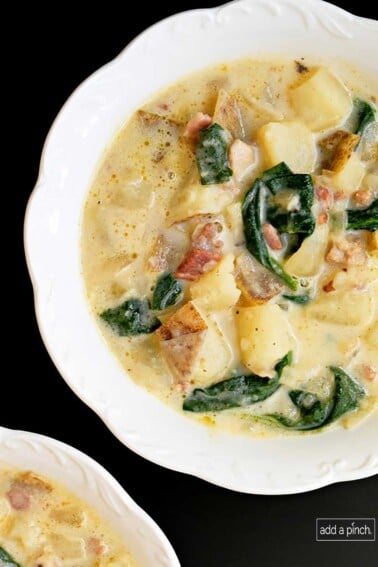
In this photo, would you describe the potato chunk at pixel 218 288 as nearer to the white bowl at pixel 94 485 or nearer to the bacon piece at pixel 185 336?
the bacon piece at pixel 185 336

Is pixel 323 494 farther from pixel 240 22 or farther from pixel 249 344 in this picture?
pixel 240 22

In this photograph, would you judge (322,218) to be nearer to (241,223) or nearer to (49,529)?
(241,223)

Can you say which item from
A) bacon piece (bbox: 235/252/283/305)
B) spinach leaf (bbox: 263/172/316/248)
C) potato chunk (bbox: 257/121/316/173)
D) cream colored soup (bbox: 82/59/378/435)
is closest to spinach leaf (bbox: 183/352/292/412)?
cream colored soup (bbox: 82/59/378/435)

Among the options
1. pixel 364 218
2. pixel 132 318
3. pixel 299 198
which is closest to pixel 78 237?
pixel 132 318

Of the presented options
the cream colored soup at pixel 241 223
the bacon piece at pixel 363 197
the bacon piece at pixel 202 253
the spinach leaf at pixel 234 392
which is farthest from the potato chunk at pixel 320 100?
the spinach leaf at pixel 234 392

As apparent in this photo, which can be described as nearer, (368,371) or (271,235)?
(271,235)

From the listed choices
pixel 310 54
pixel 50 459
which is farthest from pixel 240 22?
pixel 50 459
